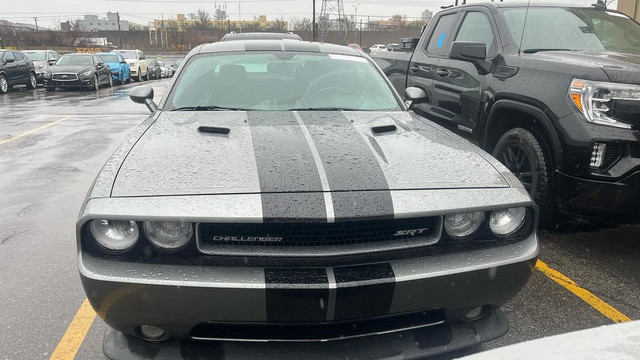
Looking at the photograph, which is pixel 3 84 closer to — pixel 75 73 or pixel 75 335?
pixel 75 73

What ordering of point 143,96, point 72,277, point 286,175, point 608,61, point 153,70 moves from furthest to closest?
1. point 153,70
2. point 143,96
3. point 608,61
4. point 72,277
5. point 286,175

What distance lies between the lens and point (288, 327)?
6.10 ft

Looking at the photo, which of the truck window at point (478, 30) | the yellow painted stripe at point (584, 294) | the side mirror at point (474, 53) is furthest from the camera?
the truck window at point (478, 30)

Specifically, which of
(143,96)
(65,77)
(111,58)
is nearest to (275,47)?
(143,96)

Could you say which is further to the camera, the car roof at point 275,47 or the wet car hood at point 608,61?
the car roof at point 275,47

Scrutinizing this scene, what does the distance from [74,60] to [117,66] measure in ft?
10.7

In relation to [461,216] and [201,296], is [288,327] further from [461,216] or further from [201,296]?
[461,216]

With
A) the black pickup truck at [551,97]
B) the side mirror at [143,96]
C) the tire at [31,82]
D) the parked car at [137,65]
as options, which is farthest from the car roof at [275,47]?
the parked car at [137,65]

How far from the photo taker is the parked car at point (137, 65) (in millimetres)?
25516

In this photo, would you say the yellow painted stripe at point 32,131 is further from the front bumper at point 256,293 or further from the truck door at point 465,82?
the front bumper at point 256,293

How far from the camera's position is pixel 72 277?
3260 mm

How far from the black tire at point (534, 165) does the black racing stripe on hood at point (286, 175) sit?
1992 millimetres

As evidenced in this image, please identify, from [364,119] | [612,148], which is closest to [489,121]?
[612,148]

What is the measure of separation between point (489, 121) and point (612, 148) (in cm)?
127
